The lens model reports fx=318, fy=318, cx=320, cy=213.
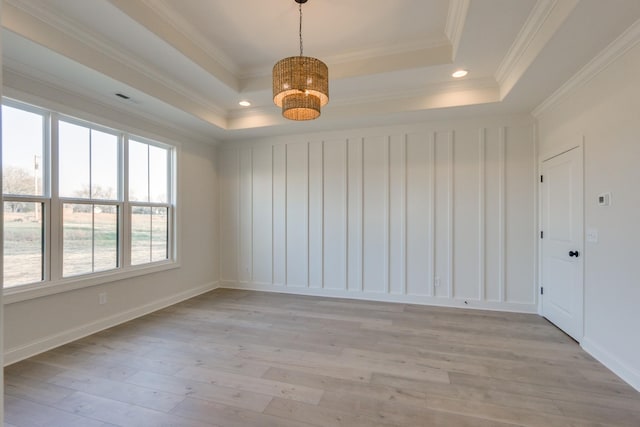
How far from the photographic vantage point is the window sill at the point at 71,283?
2.96 metres

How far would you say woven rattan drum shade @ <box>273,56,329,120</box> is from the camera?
8.79 ft

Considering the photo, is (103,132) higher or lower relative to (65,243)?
higher

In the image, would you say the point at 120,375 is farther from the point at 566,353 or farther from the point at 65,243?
the point at 566,353

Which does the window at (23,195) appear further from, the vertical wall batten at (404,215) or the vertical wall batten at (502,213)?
the vertical wall batten at (502,213)

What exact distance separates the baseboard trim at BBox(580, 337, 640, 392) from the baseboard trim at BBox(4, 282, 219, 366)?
5.01 m

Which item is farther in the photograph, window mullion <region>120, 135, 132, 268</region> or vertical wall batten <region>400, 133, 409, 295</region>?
vertical wall batten <region>400, 133, 409, 295</region>

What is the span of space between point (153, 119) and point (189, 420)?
145 inches

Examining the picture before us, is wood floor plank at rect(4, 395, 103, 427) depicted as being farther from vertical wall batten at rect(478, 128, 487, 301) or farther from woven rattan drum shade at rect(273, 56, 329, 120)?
vertical wall batten at rect(478, 128, 487, 301)

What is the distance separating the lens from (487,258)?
4.40m

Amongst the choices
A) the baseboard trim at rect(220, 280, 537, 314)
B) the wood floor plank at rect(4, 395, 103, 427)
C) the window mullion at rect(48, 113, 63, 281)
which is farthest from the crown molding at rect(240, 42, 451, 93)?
the wood floor plank at rect(4, 395, 103, 427)

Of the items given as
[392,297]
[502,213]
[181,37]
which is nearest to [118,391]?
[181,37]

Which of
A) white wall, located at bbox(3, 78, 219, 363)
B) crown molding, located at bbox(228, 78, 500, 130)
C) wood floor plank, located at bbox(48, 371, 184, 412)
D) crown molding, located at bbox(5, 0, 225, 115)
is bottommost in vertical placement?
wood floor plank, located at bbox(48, 371, 184, 412)

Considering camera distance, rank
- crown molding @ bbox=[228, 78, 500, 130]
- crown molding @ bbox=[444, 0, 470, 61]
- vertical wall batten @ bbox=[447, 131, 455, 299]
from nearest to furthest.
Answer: crown molding @ bbox=[444, 0, 470, 61] → crown molding @ bbox=[228, 78, 500, 130] → vertical wall batten @ bbox=[447, 131, 455, 299]

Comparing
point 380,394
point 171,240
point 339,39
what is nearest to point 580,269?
point 380,394
